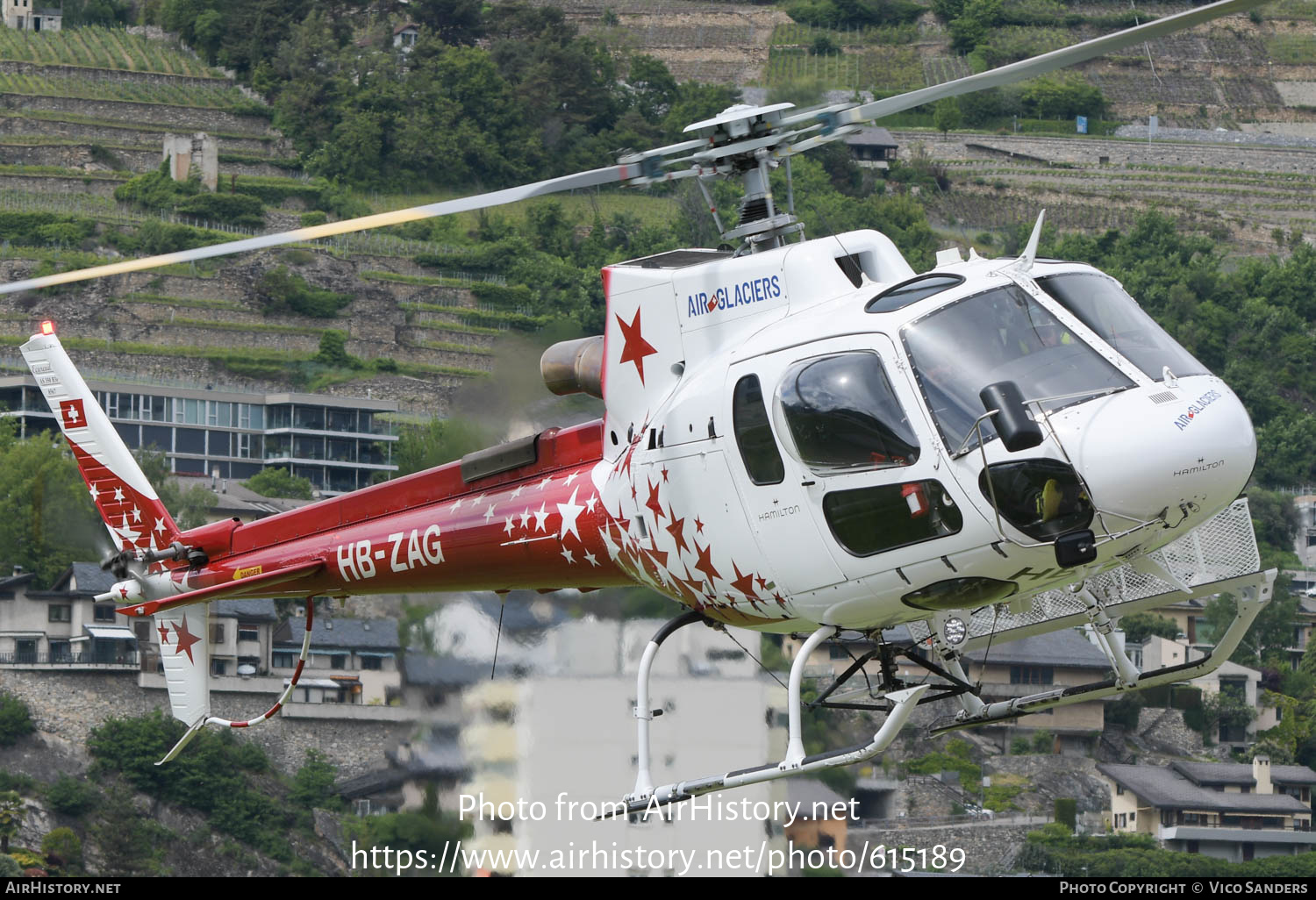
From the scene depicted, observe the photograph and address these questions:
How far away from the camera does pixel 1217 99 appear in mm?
120562

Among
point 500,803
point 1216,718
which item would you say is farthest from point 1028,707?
point 1216,718

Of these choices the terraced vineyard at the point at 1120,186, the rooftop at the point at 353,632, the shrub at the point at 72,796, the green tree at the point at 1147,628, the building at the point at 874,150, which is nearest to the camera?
the rooftop at the point at 353,632

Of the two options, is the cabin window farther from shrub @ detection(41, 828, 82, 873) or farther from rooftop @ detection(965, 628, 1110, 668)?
rooftop @ detection(965, 628, 1110, 668)

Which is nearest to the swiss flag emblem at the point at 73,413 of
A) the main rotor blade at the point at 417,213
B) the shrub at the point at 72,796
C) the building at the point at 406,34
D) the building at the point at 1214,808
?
the main rotor blade at the point at 417,213

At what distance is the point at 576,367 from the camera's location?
11.5 metres

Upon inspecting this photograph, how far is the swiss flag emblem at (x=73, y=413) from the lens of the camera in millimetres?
13617

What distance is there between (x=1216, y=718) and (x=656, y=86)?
5764cm

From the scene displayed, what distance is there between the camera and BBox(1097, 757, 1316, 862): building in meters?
50.6

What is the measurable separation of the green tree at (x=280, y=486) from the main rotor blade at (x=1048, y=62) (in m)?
56.3

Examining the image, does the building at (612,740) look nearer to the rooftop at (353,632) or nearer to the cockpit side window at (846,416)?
the cockpit side window at (846,416)

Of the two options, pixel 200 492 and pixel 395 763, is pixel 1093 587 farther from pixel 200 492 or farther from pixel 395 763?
pixel 200 492

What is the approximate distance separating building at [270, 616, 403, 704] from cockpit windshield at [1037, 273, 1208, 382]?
31291 mm
